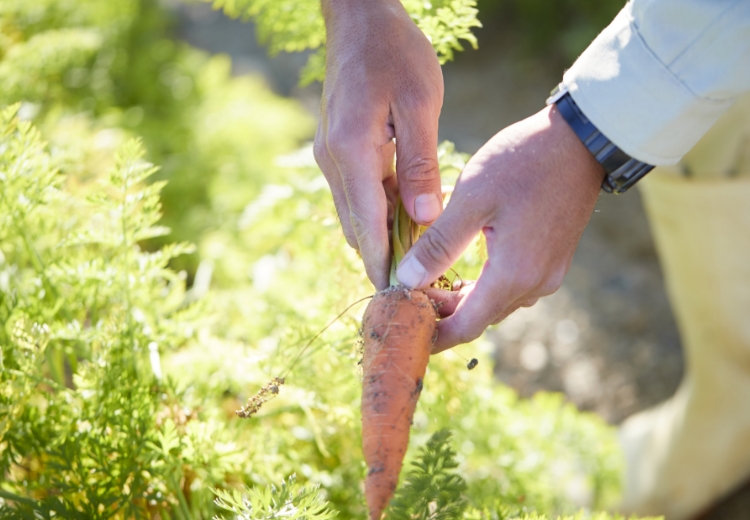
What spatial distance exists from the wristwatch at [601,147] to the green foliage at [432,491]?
1.50ft

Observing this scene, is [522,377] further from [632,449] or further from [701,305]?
[701,305]

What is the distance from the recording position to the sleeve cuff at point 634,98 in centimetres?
75

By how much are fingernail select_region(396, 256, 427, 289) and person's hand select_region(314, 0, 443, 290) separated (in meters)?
0.05

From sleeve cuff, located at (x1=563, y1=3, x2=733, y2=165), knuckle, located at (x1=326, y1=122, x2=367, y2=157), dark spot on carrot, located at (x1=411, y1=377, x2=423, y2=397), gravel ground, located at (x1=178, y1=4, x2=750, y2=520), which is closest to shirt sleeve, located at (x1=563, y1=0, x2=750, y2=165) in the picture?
sleeve cuff, located at (x1=563, y1=3, x2=733, y2=165)

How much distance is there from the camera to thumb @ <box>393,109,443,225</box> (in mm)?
851

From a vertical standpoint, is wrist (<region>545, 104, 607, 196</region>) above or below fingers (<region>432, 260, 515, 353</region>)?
above

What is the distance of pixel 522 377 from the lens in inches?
88.5

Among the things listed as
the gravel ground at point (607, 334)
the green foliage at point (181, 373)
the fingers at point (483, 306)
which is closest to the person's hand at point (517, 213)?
the fingers at point (483, 306)

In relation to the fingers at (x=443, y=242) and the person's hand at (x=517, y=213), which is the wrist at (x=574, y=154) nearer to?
the person's hand at (x=517, y=213)

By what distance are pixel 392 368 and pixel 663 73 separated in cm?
58

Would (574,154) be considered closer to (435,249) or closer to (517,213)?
(517,213)

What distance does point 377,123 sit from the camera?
85 centimetres

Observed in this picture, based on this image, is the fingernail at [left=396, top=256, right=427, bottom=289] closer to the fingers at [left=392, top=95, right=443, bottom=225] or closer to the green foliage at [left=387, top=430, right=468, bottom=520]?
the fingers at [left=392, top=95, right=443, bottom=225]

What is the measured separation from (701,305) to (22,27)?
2.78 meters
